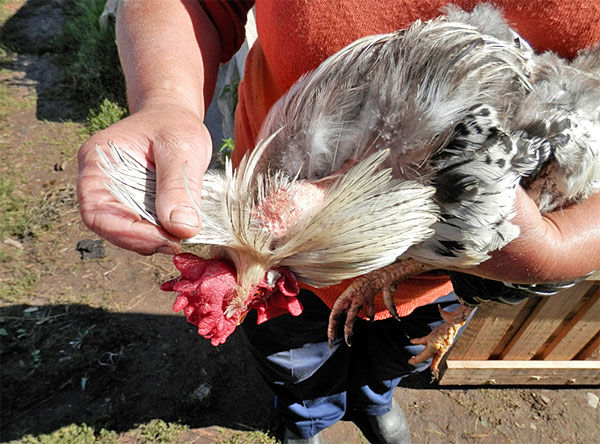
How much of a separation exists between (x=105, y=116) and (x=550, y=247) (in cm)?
438

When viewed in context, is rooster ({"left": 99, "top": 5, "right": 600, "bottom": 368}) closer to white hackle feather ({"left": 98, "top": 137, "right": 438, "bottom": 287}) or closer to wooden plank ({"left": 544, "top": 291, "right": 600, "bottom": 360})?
white hackle feather ({"left": 98, "top": 137, "right": 438, "bottom": 287})

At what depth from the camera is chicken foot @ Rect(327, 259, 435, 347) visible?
5.69 feet

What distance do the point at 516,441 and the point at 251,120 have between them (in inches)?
103

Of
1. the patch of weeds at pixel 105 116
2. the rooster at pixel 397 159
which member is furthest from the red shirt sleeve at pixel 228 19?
the patch of weeds at pixel 105 116

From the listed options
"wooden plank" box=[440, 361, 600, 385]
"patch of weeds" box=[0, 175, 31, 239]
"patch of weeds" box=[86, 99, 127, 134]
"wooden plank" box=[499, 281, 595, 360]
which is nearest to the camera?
"wooden plank" box=[499, 281, 595, 360]

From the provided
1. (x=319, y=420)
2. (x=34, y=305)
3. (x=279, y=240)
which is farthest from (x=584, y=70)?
(x=34, y=305)

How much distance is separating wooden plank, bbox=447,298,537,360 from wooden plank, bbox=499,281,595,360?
5 cm

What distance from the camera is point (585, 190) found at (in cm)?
131

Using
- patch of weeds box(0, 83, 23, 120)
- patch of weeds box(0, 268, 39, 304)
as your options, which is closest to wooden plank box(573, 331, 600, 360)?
patch of weeds box(0, 268, 39, 304)

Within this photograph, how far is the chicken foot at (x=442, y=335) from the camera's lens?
1951 mm

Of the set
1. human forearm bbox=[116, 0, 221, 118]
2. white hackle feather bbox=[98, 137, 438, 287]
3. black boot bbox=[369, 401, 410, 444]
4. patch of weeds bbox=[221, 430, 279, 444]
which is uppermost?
human forearm bbox=[116, 0, 221, 118]

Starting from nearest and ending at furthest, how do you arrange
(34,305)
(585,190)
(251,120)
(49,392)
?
(585,190)
(251,120)
(49,392)
(34,305)

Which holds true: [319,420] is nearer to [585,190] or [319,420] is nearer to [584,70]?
[585,190]

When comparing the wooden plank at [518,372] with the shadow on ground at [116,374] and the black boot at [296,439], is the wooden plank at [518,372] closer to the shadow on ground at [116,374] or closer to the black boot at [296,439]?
the black boot at [296,439]
